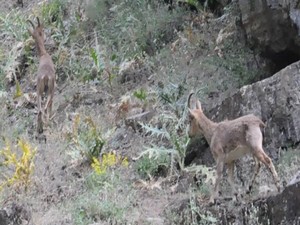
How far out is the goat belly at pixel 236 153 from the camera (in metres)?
8.77

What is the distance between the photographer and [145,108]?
13406mm

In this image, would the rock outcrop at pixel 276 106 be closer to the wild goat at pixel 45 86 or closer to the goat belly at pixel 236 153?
the goat belly at pixel 236 153

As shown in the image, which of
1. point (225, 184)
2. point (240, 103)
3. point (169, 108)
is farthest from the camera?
point (169, 108)

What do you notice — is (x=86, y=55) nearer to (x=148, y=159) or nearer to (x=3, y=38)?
(x=3, y=38)

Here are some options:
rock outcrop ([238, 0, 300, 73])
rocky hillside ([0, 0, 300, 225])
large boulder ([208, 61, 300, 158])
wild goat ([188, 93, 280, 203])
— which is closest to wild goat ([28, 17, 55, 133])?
rocky hillside ([0, 0, 300, 225])

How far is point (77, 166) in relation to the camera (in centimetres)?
1182

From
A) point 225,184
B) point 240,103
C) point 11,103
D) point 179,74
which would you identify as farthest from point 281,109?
point 11,103

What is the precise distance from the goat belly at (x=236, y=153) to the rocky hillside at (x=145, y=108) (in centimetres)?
46

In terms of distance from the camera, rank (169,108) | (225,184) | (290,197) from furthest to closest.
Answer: (169,108), (225,184), (290,197)

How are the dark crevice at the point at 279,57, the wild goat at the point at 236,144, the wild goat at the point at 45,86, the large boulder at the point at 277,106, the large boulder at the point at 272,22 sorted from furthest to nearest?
the wild goat at the point at 45,86, the dark crevice at the point at 279,57, the large boulder at the point at 272,22, the large boulder at the point at 277,106, the wild goat at the point at 236,144

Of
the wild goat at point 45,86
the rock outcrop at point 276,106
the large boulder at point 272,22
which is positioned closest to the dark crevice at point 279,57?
the large boulder at point 272,22

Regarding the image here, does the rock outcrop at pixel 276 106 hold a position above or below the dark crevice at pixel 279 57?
above

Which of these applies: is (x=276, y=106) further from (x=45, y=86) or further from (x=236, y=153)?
(x=45, y=86)

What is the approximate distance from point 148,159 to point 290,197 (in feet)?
12.2
